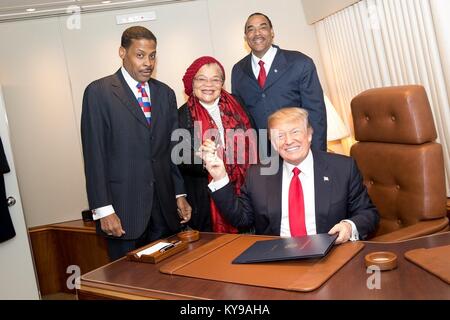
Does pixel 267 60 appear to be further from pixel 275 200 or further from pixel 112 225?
pixel 112 225

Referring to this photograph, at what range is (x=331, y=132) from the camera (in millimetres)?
3256

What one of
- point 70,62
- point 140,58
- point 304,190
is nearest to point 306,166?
point 304,190

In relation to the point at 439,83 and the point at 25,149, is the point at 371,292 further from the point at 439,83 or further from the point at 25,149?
the point at 25,149

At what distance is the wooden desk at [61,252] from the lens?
370 cm

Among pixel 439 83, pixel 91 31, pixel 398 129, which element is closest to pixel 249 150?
pixel 398 129

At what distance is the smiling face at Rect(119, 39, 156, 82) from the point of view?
7.92ft

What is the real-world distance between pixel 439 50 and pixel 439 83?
0.19 m

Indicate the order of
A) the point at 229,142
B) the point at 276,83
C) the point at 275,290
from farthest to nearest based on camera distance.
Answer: the point at 276,83, the point at 229,142, the point at 275,290

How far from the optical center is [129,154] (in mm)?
2363

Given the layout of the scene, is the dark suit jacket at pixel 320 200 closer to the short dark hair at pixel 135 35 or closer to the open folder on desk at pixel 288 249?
the open folder on desk at pixel 288 249

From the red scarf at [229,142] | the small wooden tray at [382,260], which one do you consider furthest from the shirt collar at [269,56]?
the small wooden tray at [382,260]

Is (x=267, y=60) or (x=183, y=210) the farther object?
(x=267, y=60)

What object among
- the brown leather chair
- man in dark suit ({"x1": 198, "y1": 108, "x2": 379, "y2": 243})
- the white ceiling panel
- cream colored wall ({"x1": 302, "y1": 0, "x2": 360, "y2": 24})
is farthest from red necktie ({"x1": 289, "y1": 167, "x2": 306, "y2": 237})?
the white ceiling panel

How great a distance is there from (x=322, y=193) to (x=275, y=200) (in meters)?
0.20
